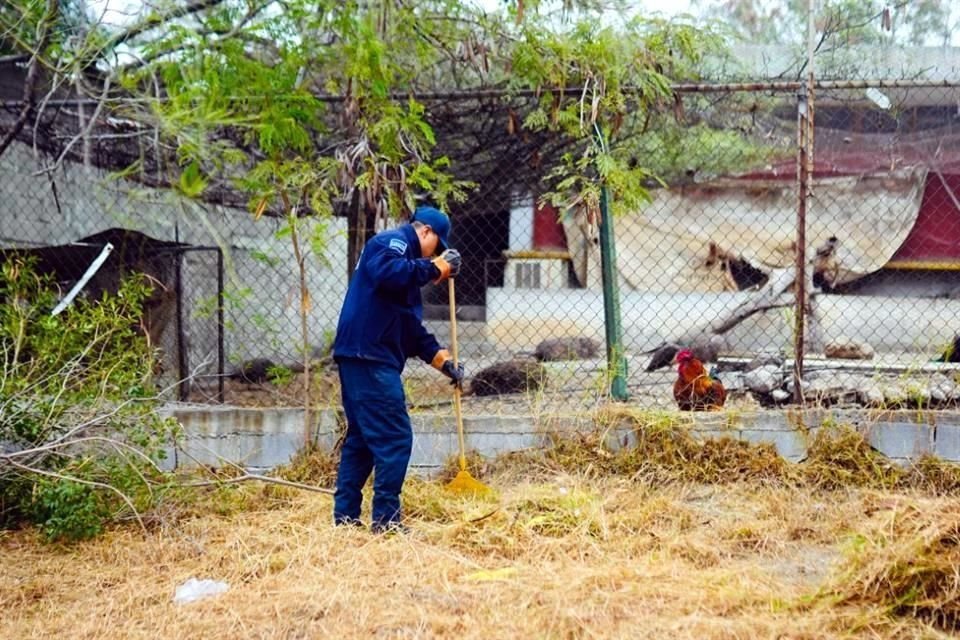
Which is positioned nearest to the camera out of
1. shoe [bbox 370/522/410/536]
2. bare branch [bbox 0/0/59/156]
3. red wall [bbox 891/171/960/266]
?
bare branch [bbox 0/0/59/156]

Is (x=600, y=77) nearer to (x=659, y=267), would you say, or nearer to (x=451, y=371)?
(x=451, y=371)

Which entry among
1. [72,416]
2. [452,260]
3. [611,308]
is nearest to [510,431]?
[611,308]

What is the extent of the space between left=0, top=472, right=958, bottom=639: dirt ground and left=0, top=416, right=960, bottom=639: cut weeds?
0.01 metres

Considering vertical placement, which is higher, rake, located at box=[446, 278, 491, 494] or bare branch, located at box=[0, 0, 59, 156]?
bare branch, located at box=[0, 0, 59, 156]

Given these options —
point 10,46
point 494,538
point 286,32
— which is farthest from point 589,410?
point 10,46

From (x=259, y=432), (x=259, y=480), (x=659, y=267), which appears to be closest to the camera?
(x=259, y=480)

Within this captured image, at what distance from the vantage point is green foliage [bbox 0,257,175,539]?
456cm

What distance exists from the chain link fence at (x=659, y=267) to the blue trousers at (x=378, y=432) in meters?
1.01

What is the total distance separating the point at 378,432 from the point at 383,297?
0.69m

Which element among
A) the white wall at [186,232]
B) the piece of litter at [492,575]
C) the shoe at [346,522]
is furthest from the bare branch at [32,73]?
the piece of litter at [492,575]

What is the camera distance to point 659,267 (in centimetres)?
1148

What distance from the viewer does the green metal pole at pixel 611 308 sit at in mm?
5680

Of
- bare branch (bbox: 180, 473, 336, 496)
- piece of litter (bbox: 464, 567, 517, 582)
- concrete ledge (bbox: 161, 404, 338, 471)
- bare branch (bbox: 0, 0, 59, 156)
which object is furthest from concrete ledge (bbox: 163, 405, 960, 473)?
bare branch (bbox: 0, 0, 59, 156)

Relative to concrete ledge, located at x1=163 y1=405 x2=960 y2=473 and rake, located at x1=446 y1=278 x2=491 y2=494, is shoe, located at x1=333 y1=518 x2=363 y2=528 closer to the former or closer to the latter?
rake, located at x1=446 y1=278 x2=491 y2=494
